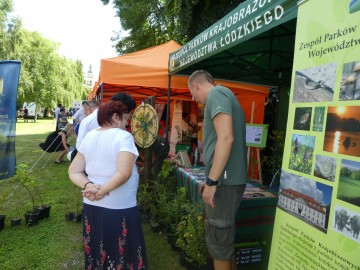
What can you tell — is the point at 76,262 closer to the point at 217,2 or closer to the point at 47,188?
the point at 47,188

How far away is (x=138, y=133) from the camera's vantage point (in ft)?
13.4

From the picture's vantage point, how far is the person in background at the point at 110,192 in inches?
72.2

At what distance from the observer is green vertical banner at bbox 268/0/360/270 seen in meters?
A: 1.25

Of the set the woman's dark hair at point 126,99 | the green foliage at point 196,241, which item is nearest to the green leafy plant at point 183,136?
the green foliage at point 196,241

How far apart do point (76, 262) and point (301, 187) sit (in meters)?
2.59

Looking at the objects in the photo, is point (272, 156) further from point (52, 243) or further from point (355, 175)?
point (355, 175)

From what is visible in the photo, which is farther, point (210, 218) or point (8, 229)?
point (8, 229)

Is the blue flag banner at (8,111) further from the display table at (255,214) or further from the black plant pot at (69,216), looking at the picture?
the display table at (255,214)

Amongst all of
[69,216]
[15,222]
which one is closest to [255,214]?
[69,216]

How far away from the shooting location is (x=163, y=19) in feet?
46.0

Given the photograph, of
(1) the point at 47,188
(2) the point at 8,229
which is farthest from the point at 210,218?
(1) the point at 47,188

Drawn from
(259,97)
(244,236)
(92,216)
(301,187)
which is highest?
(259,97)

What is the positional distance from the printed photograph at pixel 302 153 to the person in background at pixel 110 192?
97 cm

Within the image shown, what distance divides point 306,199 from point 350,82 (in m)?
0.64
